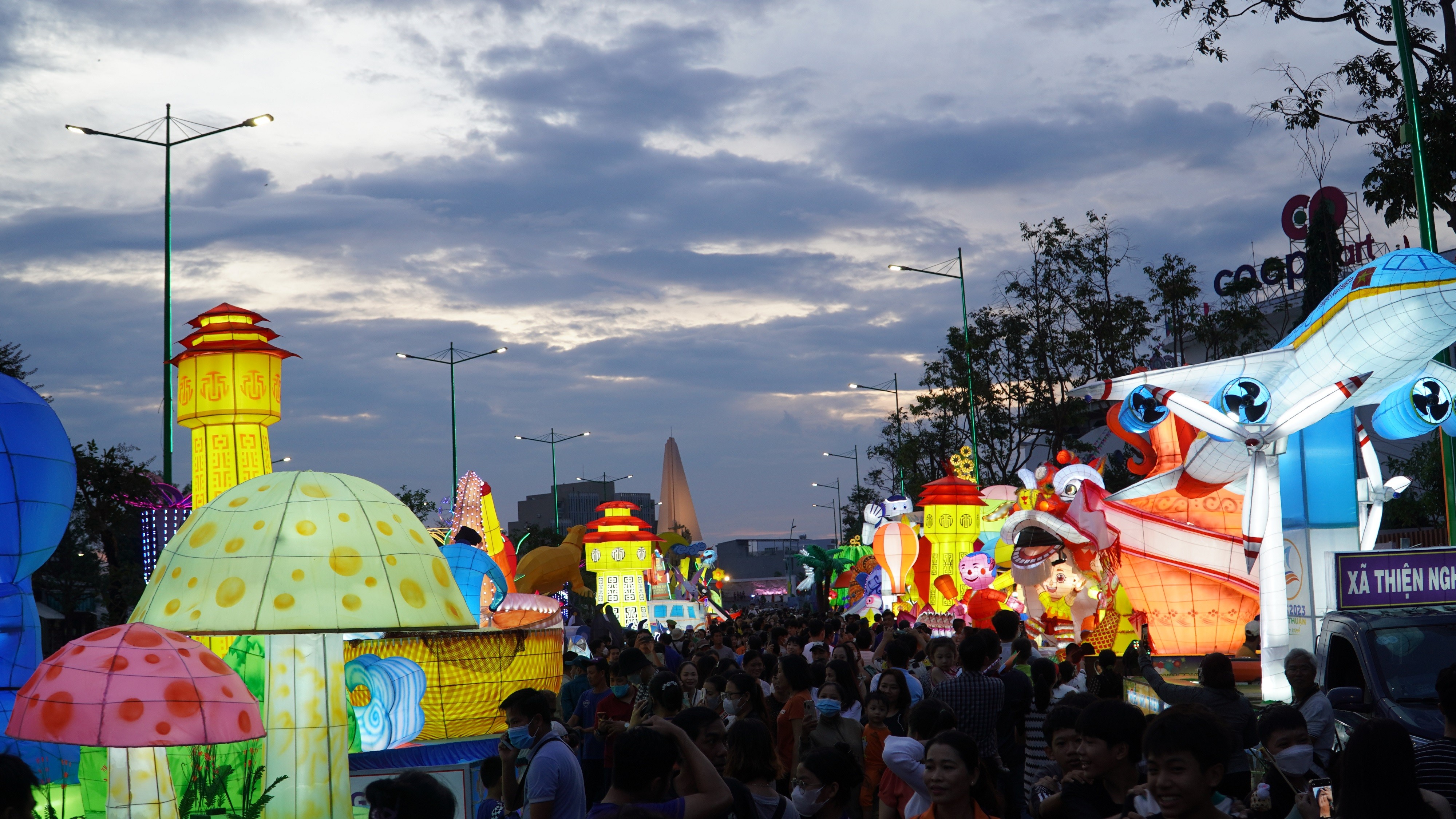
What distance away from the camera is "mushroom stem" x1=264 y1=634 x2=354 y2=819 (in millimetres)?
7719

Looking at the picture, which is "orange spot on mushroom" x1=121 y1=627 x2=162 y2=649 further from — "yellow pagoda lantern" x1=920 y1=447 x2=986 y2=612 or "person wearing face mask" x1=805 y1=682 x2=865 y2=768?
"yellow pagoda lantern" x1=920 y1=447 x2=986 y2=612

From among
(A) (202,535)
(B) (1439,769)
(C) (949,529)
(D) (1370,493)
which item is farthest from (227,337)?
(C) (949,529)

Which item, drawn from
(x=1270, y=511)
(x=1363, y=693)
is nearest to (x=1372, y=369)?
(x=1270, y=511)

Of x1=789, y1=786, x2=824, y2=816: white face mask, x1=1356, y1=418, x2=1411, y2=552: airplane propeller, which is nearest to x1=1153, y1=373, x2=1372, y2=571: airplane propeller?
x1=1356, y1=418, x2=1411, y2=552: airplane propeller

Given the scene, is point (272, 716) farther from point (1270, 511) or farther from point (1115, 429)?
point (1115, 429)

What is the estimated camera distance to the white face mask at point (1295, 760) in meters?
5.45

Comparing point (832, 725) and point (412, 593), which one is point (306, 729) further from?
point (832, 725)

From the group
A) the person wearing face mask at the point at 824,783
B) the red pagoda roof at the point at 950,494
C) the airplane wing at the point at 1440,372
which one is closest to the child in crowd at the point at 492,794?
the person wearing face mask at the point at 824,783

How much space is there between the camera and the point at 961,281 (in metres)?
34.8

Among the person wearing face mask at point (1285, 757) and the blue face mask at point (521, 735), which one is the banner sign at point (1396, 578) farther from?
the blue face mask at point (521, 735)

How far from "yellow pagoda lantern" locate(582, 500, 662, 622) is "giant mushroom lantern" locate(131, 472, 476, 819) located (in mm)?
28377

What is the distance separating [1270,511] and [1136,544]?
510 cm

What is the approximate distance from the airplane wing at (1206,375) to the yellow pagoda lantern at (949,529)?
1550cm

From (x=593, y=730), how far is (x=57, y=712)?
3.16m
